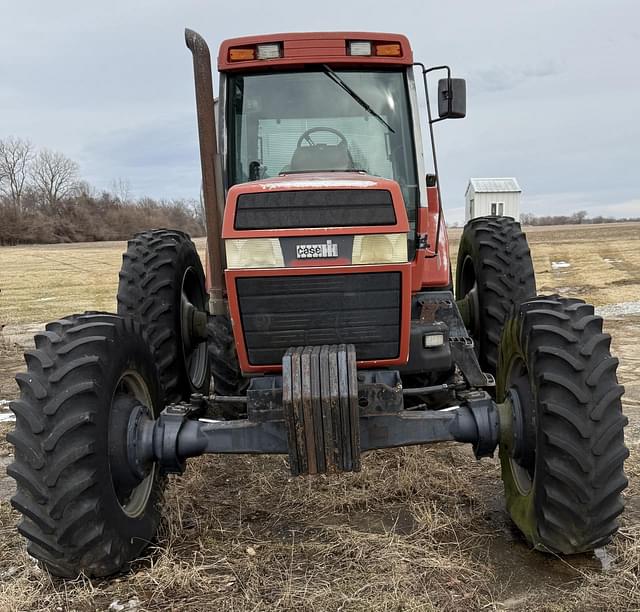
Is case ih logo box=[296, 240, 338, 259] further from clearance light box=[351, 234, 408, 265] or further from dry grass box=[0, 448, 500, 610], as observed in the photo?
dry grass box=[0, 448, 500, 610]

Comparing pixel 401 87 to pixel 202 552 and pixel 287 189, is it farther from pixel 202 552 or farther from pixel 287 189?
pixel 202 552

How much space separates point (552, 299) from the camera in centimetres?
329

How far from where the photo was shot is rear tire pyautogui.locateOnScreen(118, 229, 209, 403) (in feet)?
14.3

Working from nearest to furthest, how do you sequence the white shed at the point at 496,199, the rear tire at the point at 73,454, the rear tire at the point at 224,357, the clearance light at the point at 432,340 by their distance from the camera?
the rear tire at the point at 73,454 < the clearance light at the point at 432,340 < the rear tire at the point at 224,357 < the white shed at the point at 496,199

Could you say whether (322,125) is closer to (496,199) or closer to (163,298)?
(163,298)

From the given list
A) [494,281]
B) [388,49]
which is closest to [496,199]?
[494,281]

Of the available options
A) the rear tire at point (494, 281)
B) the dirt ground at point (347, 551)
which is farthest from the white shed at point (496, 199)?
the dirt ground at point (347, 551)

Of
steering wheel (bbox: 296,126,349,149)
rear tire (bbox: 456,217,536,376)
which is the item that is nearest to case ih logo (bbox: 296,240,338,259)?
steering wheel (bbox: 296,126,349,149)

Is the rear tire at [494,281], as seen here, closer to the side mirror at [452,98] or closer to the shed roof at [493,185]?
the side mirror at [452,98]

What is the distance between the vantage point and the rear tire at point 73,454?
9.07 feet

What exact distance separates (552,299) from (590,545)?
115 cm

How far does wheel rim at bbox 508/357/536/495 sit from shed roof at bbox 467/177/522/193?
37.2 metres

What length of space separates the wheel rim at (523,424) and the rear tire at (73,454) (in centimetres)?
180

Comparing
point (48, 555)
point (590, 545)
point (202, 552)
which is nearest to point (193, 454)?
point (202, 552)
